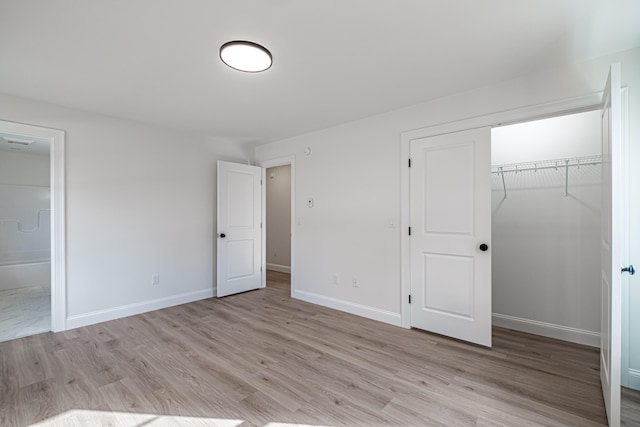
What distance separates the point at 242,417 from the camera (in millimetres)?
1811

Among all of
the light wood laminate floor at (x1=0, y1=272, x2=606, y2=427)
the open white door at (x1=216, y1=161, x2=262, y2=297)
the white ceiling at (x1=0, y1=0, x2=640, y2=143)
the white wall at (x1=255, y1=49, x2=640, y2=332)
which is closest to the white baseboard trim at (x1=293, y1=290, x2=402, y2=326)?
the white wall at (x1=255, y1=49, x2=640, y2=332)

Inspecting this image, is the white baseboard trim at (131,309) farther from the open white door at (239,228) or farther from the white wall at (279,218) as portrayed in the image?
the white wall at (279,218)

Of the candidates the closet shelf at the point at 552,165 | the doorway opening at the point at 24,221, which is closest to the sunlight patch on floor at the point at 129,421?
the closet shelf at the point at 552,165

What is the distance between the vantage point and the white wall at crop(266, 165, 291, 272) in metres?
6.51

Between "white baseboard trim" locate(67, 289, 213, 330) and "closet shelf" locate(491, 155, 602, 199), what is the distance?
4348mm

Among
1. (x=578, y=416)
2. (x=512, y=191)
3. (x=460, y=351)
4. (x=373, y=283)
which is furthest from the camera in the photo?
(x=373, y=283)

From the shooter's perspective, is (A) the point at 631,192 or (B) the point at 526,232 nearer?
(A) the point at 631,192

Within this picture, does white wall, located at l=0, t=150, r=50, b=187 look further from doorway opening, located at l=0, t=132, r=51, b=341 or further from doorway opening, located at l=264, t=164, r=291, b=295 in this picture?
doorway opening, located at l=264, t=164, r=291, b=295

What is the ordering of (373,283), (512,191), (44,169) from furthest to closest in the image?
(44,169) → (373,283) → (512,191)

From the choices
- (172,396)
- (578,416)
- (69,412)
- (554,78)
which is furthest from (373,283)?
(69,412)

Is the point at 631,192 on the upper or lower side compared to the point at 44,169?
lower

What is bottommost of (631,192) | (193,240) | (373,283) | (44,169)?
(373,283)

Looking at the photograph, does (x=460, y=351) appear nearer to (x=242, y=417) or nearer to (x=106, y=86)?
(x=242, y=417)

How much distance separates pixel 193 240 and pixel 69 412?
264 centimetres
